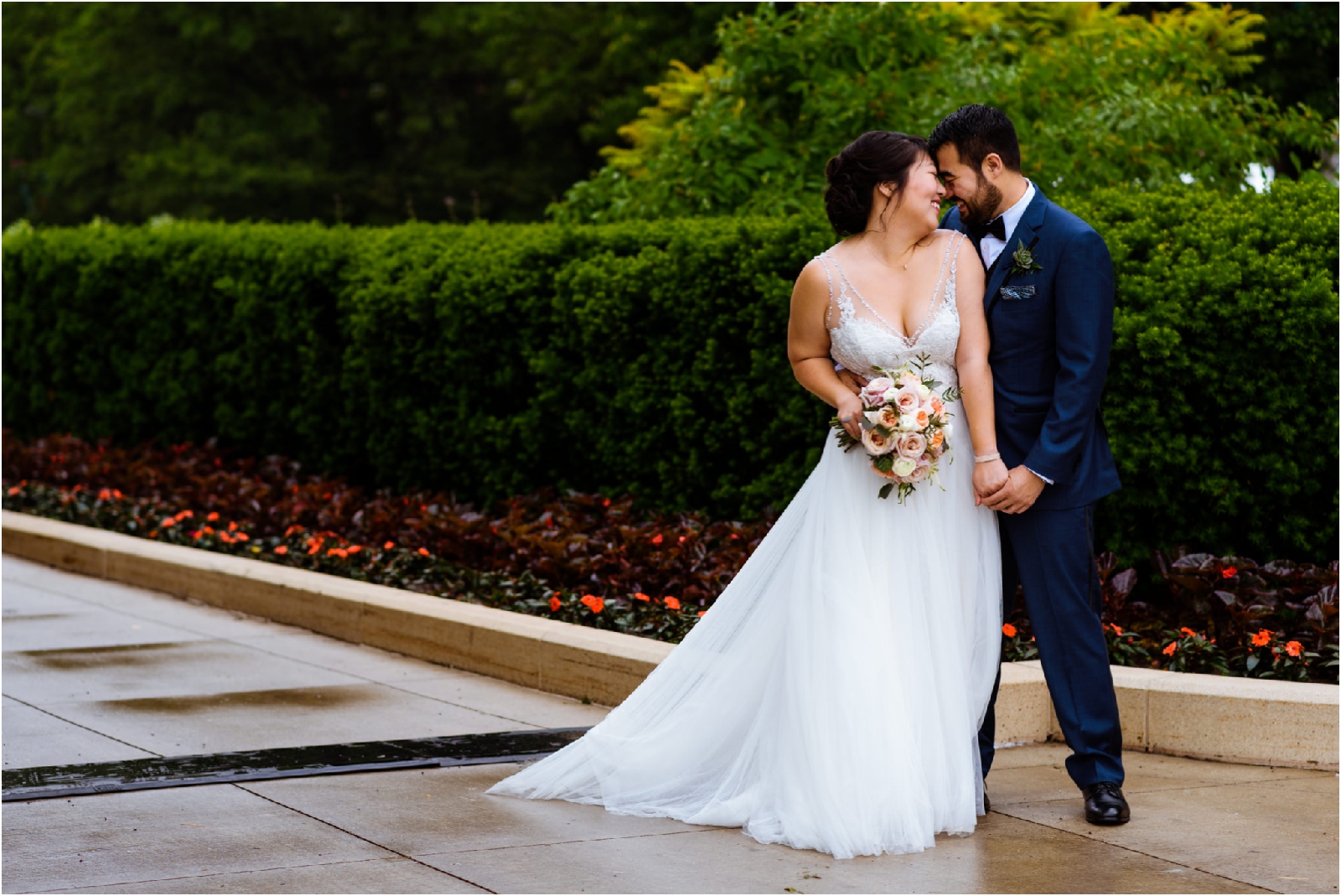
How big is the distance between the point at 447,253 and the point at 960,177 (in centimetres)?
592

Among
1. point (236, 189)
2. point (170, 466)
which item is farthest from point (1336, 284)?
point (236, 189)

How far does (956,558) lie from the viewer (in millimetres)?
4816

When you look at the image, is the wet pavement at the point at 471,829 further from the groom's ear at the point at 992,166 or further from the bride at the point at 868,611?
the groom's ear at the point at 992,166

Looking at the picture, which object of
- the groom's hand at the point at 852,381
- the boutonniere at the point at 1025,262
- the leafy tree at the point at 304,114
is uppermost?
the leafy tree at the point at 304,114

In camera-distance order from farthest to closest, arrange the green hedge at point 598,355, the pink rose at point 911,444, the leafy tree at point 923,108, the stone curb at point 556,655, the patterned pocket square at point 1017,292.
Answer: the leafy tree at point 923,108 < the green hedge at point 598,355 < the stone curb at point 556,655 < the patterned pocket square at point 1017,292 < the pink rose at point 911,444

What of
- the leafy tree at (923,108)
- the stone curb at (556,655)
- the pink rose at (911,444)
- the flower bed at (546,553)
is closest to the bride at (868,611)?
the pink rose at (911,444)

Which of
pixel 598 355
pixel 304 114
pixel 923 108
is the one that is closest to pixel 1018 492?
pixel 598 355

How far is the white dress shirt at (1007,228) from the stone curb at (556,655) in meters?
1.71

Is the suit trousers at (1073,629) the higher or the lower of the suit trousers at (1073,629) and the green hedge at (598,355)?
the lower

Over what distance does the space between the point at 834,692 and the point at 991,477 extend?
0.78m

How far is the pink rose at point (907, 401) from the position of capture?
4523 millimetres

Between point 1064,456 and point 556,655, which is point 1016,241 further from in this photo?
point 556,655

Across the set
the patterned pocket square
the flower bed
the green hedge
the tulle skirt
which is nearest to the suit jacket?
the patterned pocket square

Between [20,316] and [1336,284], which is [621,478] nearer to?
[1336,284]
